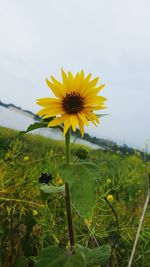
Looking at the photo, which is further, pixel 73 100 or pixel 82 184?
pixel 73 100

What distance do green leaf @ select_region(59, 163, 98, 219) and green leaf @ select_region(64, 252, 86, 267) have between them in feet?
0.39

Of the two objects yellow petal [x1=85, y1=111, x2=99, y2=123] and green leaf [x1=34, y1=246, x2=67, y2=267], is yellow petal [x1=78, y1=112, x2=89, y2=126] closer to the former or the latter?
yellow petal [x1=85, y1=111, x2=99, y2=123]

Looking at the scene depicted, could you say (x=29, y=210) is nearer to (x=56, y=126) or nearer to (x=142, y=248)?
(x=142, y=248)

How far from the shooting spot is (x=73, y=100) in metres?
0.84

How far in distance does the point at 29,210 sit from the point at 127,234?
1.13ft

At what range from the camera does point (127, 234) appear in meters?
1.36

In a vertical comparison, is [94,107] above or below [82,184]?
above

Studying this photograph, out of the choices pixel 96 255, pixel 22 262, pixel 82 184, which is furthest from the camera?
pixel 22 262

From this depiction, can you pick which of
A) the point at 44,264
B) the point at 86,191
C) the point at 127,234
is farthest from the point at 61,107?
the point at 127,234

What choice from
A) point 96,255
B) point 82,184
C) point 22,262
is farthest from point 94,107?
point 22,262

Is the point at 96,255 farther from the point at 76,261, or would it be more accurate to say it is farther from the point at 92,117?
the point at 92,117

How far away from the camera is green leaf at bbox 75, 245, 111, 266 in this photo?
2.63ft

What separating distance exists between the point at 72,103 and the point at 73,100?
11mm

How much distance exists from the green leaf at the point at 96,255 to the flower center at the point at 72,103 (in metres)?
0.28
